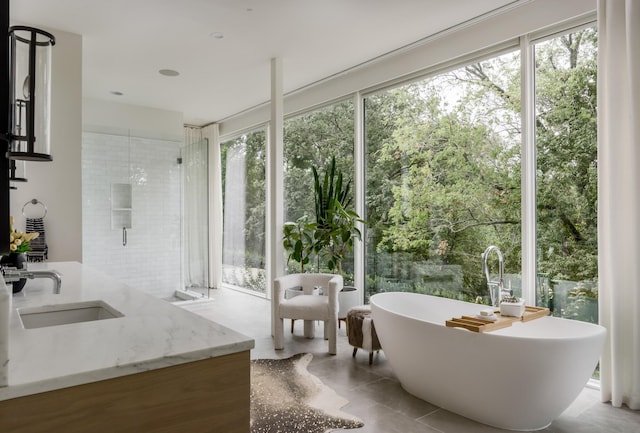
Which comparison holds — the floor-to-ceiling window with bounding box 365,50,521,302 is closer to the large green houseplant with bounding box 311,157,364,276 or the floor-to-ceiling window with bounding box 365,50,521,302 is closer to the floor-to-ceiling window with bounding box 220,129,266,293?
the large green houseplant with bounding box 311,157,364,276

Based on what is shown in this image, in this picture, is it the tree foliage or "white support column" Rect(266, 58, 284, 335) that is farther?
"white support column" Rect(266, 58, 284, 335)

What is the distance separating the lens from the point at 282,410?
8.77 feet

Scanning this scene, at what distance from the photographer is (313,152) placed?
5496 millimetres

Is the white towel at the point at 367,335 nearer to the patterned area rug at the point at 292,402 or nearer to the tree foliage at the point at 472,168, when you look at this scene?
the patterned area rug at the point at 292,402

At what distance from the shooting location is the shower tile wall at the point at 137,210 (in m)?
5.42

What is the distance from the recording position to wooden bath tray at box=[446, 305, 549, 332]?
2459 mm

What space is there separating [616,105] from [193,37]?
3395 mm

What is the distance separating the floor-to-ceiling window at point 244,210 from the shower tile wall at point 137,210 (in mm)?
1205

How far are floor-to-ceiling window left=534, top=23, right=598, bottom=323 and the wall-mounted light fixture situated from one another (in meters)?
3.25

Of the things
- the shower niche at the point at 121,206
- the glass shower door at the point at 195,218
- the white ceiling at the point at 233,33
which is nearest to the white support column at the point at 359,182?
the white ceiling at the point at 233,33

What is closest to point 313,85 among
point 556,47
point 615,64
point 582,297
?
point 556,47

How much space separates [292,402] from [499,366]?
131cm

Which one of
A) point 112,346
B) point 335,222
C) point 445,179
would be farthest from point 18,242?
point 445,179

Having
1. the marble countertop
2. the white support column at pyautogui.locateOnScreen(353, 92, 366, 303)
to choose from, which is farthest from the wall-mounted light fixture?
the white support column at pyautogui.locateOnScreen(353, 92, 366, 303)
